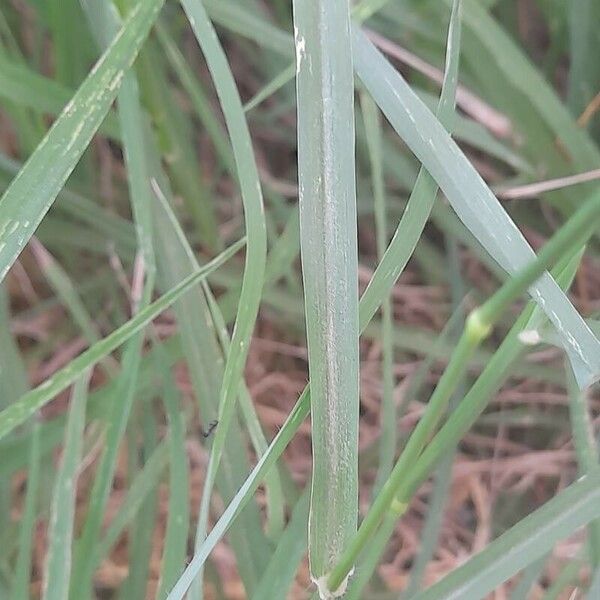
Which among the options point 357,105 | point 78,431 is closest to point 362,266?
point 357,105

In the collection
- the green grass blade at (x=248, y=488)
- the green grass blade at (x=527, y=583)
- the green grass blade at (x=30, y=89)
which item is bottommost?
the green grass blade at (x=248, y=488)

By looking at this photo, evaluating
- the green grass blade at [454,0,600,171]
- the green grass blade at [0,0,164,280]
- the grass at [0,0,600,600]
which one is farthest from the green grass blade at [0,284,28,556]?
the green grass blade at [454,0,600,171]

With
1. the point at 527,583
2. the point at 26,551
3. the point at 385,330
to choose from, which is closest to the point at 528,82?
the point at 385,330

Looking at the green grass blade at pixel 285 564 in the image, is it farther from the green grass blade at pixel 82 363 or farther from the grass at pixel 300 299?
the green grass blade at pixel 82 363

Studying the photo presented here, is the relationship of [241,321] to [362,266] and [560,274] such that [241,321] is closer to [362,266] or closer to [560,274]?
[560,274]

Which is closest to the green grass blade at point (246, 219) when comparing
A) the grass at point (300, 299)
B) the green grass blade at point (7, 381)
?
the grass at point (300, 299)

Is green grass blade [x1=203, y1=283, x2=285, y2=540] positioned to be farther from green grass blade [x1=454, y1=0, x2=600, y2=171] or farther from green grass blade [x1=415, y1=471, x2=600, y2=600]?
green grass blade [x1=454, y1=0, x2=600, y2=171]
